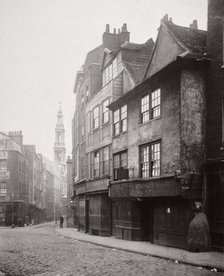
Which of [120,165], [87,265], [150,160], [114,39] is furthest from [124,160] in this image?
[114,39]

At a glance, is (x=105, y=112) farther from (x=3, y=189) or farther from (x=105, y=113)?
(x=3, y=189)

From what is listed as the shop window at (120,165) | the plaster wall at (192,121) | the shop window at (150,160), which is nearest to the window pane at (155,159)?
the shop window at (150,160)

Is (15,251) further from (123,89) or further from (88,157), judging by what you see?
(88,157)

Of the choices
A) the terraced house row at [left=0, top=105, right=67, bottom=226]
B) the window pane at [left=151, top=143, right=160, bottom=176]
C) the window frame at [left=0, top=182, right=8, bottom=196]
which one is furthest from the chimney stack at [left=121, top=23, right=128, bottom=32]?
the window frame at [left=0, top=182, right=8, bottom=196]

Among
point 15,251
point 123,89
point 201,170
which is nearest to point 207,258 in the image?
point 201,170

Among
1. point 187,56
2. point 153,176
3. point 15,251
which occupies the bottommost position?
point 15,251

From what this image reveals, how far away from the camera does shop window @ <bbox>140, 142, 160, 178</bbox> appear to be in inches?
839

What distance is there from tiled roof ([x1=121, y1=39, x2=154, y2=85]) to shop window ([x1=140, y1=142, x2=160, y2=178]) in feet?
19.1

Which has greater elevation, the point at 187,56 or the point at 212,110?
the point at 187,56

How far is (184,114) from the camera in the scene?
741 inches

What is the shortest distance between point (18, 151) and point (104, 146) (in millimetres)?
31276

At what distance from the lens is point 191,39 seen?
68.5ft

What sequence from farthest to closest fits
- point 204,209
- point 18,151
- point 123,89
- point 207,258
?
point 18,151
point 123,89
point 204,209
point 207,258

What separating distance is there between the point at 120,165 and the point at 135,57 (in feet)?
24.1
